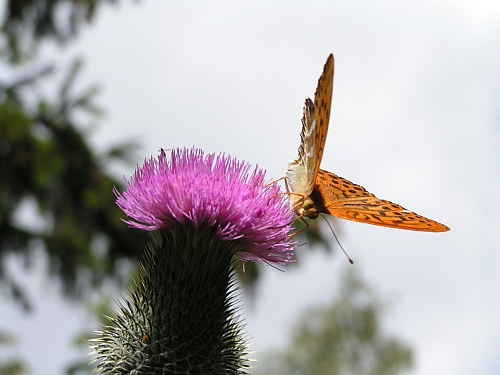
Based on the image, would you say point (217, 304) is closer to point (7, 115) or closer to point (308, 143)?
point (308, 143)

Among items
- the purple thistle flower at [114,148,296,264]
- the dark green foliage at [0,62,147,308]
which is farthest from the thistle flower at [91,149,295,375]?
the dark green foliage at [0,62,147,308]

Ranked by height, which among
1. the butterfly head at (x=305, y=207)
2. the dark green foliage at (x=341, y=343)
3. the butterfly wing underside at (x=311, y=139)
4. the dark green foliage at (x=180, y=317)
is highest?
the dark green foliage at (x=341, y=343)

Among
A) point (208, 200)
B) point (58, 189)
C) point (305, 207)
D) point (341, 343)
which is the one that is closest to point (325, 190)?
point (305, 207)

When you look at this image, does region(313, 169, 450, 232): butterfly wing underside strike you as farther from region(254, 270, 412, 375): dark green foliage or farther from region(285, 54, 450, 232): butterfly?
region(254, 270, 412, 375): dark green foliage

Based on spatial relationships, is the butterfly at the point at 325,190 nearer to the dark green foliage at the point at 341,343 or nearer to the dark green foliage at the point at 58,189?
the dark green foliage at the point at 58,189

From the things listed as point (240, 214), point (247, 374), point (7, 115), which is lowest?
point (247, 374)

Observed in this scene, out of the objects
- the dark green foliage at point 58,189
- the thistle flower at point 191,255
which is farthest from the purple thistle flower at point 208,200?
the dark green foliage at point 58,189

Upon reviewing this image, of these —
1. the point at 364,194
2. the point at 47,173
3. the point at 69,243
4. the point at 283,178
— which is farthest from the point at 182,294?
the point at 69,243
